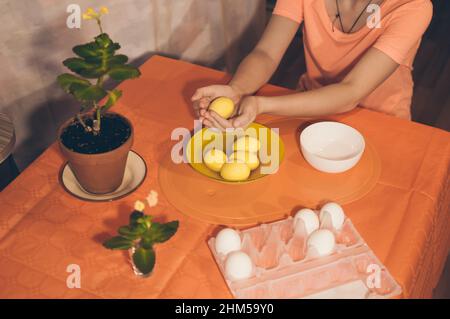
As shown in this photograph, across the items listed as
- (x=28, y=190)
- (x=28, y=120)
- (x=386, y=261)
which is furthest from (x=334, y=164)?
(x=28, y=120)

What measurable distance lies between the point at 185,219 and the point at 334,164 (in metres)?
0.36

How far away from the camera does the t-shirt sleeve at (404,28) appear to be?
123 centimetres

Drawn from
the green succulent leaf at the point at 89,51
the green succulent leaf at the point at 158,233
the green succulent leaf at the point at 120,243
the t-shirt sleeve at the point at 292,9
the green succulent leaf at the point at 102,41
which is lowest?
the green succulent leaf at the point at 120,243

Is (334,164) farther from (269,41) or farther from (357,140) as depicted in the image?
(269,41)

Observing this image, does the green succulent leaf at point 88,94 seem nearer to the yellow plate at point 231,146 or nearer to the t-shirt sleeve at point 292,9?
the yellow plate at point 231,146

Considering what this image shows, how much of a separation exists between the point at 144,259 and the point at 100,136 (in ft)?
1.05

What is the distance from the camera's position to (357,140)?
1.11 metres

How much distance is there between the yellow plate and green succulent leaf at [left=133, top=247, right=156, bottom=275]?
0.29m

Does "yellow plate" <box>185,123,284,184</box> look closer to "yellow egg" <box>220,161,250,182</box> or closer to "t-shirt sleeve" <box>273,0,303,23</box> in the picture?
"yellow egg" <box>220,161,250,182</box>

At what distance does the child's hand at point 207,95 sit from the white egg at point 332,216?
1.24 ft

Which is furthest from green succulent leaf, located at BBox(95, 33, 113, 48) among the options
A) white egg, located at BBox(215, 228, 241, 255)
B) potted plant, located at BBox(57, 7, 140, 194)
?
white egg, located at BBox(215, 228, 241, 255)

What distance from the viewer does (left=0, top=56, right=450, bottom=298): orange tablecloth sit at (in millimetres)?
850

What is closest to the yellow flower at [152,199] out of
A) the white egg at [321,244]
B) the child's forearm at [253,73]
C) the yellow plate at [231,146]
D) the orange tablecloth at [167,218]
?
the orange tablecloth at [167,218]

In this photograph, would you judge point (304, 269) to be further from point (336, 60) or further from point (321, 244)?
point (336, 60)
